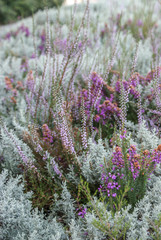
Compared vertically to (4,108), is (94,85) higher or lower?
higher

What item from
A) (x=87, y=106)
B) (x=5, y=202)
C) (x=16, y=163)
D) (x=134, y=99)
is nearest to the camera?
(x=5, y=202)

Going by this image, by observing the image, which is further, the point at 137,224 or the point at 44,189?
the point at 44,189

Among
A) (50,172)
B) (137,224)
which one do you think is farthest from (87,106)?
(137,224)

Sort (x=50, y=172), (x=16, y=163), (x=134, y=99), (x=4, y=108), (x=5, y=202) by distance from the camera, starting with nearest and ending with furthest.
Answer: (x=5, y=202) → (x=50, y=172) → (x=16, y=163) → (x=134, y=99) → (x=4, y=108)

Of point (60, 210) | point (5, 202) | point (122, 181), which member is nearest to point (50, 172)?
point (60, 210)

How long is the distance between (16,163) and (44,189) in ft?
1.16

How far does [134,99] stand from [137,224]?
1.29 meters

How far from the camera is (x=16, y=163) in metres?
1.91

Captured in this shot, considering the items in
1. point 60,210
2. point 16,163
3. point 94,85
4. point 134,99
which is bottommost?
point 60,210

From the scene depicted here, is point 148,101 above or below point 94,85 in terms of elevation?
below

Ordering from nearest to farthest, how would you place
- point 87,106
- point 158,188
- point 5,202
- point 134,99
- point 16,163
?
point 5,202
point 158,188
point 16,163
point 87,106
point 134,99

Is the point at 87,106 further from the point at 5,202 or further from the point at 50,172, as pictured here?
→ the point at 5,202

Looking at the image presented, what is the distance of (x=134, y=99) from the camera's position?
7.50 feet

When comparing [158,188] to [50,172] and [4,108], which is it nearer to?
[50,172]
